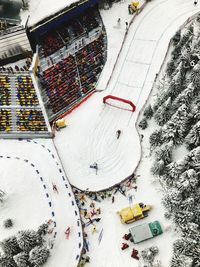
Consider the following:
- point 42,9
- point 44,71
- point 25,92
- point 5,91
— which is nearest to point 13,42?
point 44,71

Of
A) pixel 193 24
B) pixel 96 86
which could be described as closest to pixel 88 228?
pixel 96 86

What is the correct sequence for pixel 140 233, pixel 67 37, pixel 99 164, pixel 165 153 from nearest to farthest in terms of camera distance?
pixel 140 233 → pixel 165 153 → pixel 99 164 → pixel 67 37

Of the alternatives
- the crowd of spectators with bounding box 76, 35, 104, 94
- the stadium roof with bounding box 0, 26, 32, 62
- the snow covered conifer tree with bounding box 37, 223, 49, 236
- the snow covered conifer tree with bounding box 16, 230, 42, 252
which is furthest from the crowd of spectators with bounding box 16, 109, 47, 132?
the snow covered conifer tree with bounding box 16, 230, 42, 252

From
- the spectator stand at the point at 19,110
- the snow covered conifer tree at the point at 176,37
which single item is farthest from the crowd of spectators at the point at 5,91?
the snow covered conifer tree at the point at 176,37

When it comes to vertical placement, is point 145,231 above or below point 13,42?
below

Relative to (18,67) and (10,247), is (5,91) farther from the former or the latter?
(10,247)

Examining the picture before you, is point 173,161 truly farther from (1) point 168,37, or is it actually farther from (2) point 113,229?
(1) point 168,37

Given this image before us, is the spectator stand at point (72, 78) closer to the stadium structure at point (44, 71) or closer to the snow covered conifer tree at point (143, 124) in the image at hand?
the stadium structure at point (44, 71)
